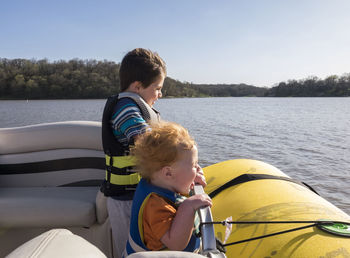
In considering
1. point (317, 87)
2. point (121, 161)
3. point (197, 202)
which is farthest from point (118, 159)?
point (317, 87)

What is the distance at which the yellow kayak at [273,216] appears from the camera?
126 cm

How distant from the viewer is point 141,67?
1535 millimetres

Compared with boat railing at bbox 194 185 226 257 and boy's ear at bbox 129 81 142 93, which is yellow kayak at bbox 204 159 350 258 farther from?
boy's ear at bbox 129 81 142 93

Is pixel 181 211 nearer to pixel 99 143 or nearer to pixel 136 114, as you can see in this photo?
pixel 136 114

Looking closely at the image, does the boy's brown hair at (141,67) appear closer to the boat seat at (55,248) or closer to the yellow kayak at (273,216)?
the yellow kayak at (273,216)

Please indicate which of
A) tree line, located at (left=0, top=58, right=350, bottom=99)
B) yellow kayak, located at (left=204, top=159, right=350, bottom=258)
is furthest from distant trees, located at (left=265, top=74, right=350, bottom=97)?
yellow kayak, located at (left=204, top=159, right=350, bottom=258)

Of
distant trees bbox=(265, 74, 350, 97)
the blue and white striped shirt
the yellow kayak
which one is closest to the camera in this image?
the yellow kayak

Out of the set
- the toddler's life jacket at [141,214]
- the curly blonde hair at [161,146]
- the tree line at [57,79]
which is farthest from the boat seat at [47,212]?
the tree line at [57,79]

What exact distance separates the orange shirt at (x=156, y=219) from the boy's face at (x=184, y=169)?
84 mm

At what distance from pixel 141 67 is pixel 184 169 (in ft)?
2.12

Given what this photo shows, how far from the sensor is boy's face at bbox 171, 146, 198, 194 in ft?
3.66

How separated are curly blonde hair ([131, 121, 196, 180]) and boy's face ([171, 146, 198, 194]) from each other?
0.02 meters

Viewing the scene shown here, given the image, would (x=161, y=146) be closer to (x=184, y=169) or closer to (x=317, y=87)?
(x=184, y=169)

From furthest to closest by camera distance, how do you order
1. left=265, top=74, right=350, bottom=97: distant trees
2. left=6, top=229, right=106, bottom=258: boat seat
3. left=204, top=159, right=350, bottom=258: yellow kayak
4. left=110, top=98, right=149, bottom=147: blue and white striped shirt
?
left=265, top=74, right=350, bottom=97: distant trees < left=110, top=98, right=149, bottom=147: blue and white striped shirt < left=204, top=159, right=350, bottom=258: yellow kayak < left=6, top=229, right=106, bottom=258: boat seat
